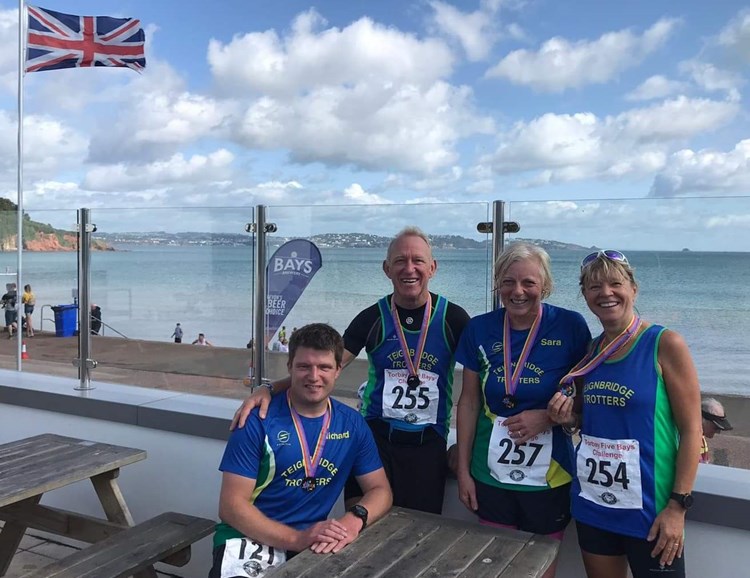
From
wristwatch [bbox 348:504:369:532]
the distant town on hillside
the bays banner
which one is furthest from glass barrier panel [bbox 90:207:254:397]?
wristwatch [bbox 348:504:369:532]

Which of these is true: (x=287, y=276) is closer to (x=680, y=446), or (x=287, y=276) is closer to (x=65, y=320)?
(x=65, y=320)

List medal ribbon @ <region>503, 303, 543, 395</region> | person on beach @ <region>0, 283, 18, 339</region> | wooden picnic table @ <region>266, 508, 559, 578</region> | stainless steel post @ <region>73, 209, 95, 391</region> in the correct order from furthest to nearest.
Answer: person on beach @ <region>0, 283, 18, 339</region> → stainless steel post @ <region>73, 209, 95, 391</region> → medal ribbon @ <region>503, 303, 543, 395</region> → wooden picnic table @ <region>266, 508, 559, 578</region>

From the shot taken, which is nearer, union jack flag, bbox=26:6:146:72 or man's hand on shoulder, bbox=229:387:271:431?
man's hand on shoulder, bbox=229:387:271:431

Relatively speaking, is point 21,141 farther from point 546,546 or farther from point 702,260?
point 546,546

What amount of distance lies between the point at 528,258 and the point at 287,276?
235cm

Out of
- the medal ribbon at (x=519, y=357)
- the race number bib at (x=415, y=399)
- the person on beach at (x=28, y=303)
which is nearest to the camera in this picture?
the medal ribbon at (x=519, y=357)

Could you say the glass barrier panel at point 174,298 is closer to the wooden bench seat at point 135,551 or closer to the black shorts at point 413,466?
the wooden bench seat at point 135,551

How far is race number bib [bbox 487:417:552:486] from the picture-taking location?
2547mm

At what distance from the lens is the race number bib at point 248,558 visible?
247cm

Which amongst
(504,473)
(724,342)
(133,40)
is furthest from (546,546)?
(133,40)

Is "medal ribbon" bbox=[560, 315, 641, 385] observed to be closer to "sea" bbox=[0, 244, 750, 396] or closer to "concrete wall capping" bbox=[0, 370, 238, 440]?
"sea" bbox=[0, 244, 750, 396]

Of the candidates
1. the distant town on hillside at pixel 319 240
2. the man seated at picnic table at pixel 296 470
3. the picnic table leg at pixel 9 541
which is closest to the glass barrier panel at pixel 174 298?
the distant town on hillside at pixel 319 240

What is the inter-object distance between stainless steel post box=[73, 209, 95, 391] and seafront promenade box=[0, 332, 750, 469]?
2.0 inches

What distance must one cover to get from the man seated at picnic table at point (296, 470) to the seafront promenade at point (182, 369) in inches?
56.7
